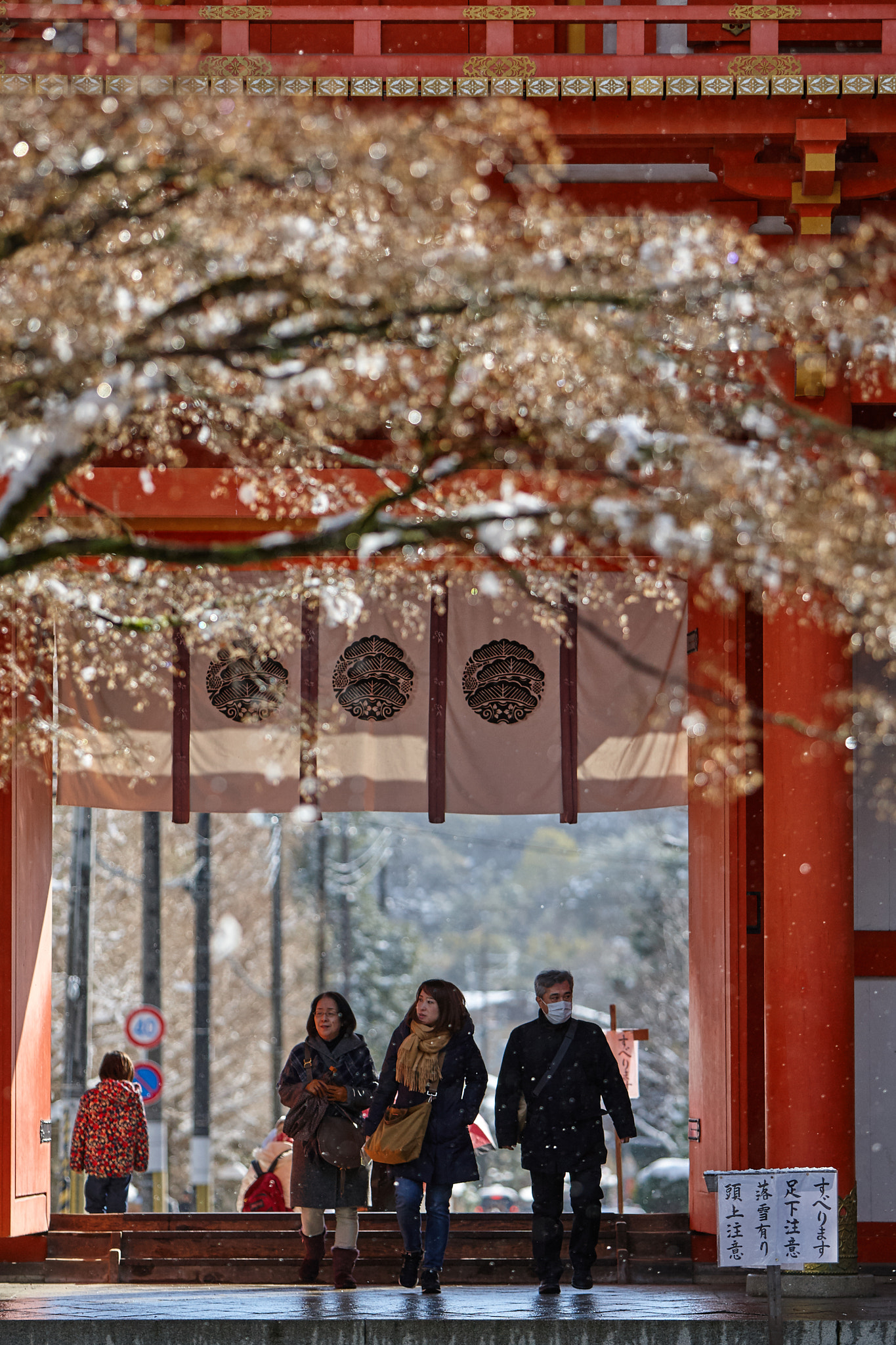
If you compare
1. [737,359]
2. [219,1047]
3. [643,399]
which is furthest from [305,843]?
[643,399]

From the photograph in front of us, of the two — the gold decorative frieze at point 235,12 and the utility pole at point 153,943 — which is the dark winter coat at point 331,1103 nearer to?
the gold decorative frieze at point 235,12

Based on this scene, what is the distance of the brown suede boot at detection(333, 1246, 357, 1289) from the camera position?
881 cm

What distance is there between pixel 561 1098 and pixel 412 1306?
1.31 meters

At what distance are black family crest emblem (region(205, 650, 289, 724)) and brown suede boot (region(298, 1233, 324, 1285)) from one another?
305 centimetres

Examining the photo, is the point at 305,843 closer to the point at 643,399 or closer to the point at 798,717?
the point at 798,717

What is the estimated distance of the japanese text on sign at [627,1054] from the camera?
1066 cm

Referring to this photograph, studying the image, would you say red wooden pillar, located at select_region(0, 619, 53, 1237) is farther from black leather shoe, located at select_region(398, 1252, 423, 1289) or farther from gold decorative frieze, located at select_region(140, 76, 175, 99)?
gold decorative frieze, located at select_region(140, 76, 175, 99)

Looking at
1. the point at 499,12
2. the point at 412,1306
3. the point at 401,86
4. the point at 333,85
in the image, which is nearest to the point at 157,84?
the point at 333,85

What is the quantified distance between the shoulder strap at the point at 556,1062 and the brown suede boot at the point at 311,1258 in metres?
1.41

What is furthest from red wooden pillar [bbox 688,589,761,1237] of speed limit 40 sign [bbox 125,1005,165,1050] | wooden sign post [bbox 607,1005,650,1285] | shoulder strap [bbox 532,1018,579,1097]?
speed limit 40 sign [bbox 125,1005,165,1050]

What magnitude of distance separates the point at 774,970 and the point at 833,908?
43cm

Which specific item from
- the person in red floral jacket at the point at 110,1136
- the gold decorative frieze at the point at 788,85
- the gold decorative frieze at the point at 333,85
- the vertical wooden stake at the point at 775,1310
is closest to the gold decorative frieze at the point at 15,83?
the gold decorative frieze at the point at 333,85

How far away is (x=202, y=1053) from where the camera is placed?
21891mm

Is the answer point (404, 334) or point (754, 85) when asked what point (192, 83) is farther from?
point (404, 334)
